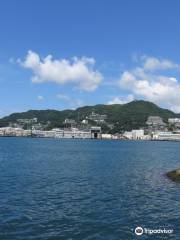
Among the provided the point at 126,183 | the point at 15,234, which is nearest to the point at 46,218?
the point at 15,234

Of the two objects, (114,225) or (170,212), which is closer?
(114,225)

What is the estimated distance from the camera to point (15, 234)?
89.4ft

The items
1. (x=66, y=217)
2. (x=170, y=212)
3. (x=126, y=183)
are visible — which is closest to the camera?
(x=66, y=217)

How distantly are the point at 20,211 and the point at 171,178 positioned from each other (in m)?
30.4

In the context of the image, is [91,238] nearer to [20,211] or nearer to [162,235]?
[162,235]

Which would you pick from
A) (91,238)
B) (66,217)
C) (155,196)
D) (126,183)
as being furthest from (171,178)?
(91,238)

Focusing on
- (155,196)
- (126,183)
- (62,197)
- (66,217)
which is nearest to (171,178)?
(126,183)

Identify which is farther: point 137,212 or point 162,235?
point 137,212

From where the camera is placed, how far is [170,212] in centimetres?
3456

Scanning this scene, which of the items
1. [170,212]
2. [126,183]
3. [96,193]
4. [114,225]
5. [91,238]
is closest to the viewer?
[91,238]

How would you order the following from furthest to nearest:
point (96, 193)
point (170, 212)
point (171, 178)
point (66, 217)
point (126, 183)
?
point (171, 178) < point (126, 183) < point (96, 193) < point (170, 212) < point (66, 217)

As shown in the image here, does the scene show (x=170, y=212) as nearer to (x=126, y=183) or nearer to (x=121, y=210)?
(x=121, y=210)

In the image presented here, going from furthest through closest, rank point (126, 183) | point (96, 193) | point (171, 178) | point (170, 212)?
point (171, 178) → point (126, 183) → point (96, 193) → point (170, 212)

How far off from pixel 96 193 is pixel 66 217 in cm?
1219
